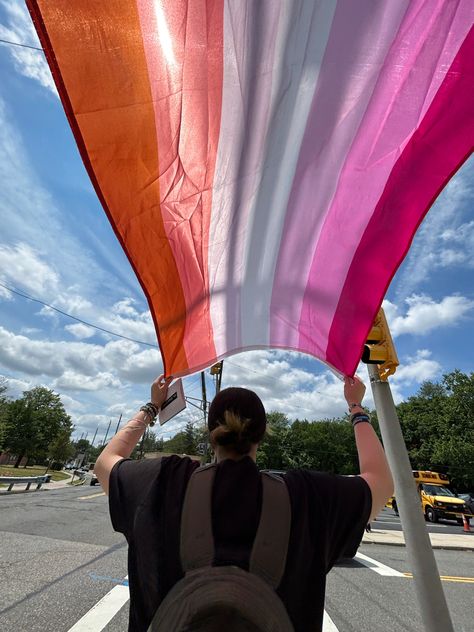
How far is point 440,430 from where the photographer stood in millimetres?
43625

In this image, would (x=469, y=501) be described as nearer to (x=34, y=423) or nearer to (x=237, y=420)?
(x=237, y=420)

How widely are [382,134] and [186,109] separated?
1.01 metres

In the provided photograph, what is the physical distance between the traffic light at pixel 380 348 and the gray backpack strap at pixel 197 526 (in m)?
2.00

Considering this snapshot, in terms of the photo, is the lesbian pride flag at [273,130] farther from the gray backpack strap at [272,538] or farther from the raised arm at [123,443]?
the gray backpack strap at [272,538]

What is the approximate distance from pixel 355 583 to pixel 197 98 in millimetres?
8027

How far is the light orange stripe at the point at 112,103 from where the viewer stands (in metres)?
1.52

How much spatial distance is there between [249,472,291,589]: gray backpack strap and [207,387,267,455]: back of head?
202 mm

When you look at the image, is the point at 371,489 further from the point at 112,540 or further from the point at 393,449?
the point at 112,540

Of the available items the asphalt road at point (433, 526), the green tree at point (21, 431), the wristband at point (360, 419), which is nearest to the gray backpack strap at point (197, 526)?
the wristband at point (360, 419)

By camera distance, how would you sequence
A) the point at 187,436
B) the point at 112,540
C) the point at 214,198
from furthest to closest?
the point at 187,436 < the point at 112,540 < the point at 214,198

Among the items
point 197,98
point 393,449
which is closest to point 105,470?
point 197,98

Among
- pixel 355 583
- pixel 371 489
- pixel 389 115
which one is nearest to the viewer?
pixel 371 489

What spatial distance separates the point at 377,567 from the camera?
800 cm

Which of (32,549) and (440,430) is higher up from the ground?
(440,430)
